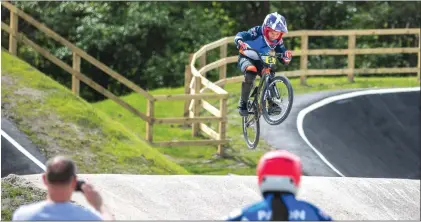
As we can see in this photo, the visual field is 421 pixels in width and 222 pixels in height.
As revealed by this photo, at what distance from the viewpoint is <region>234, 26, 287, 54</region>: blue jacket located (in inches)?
559

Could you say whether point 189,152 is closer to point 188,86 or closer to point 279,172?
point 188,86

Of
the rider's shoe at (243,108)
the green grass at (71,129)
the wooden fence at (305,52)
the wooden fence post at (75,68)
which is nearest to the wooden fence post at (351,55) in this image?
the wooden fence at (305,52)

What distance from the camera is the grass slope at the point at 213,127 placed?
2189 cm

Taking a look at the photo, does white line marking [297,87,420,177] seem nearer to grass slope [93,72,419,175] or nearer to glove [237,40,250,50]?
grass slope [93,72,419,175]

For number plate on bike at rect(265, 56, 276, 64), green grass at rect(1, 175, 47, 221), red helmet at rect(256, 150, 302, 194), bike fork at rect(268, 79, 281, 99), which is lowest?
green grass at rect(1, 175, 47, 221)

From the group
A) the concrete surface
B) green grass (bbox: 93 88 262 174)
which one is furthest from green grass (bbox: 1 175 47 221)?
the concrete surface

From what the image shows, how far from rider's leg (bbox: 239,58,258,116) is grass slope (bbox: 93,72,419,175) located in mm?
6321

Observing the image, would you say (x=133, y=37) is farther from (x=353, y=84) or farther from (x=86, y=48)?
(x=353, y=84)

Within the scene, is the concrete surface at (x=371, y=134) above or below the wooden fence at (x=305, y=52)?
below

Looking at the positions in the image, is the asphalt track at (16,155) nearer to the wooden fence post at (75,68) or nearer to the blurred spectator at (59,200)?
the wooden fence post at (75,68)

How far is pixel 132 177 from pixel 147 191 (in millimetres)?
488

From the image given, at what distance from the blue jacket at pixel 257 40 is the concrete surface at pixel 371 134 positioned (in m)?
7.79

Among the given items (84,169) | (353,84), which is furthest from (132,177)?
(353,84)

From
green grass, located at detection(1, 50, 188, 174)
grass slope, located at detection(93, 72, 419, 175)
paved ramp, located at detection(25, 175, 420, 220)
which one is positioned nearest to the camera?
paved ramp, located at detection(25, 175, 420, 220)
